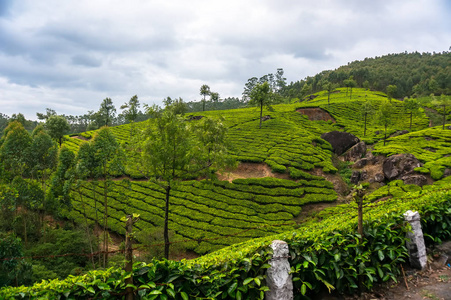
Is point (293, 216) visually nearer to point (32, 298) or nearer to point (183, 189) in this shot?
point (183, 189)

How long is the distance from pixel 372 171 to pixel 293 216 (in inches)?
507

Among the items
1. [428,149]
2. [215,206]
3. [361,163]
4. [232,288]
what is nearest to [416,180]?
[361,163]

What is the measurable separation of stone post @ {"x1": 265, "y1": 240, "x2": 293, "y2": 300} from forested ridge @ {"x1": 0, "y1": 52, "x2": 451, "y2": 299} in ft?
0.62

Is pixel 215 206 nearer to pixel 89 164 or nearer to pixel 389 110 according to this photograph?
pixel 89 164

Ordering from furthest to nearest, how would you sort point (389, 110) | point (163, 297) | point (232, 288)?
point (389, 110) → point (232, 288) → point (163, 297)

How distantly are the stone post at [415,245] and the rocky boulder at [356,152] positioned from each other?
29.0 m

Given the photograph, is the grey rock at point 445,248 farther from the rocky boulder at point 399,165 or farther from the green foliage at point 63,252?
the rocky boulder at point 399,165

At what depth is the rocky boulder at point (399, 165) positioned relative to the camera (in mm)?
23984

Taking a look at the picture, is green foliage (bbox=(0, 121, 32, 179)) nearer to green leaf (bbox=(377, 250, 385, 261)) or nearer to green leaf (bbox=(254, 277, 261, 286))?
green leaf (bbox=(254, 277, 261, 286))

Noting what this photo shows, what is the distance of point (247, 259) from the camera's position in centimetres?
461

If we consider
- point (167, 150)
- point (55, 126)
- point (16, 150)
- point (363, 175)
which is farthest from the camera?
point (55, 126)

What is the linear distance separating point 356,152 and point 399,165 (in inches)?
346

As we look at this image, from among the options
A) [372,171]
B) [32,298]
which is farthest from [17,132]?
[372,171]

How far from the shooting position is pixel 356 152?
109ft
